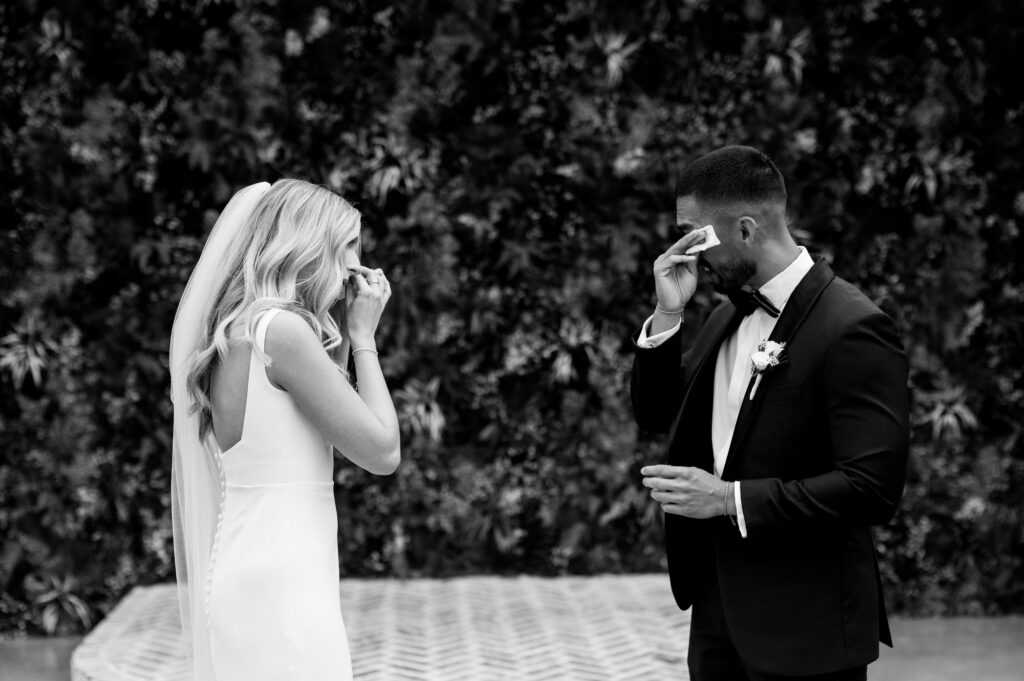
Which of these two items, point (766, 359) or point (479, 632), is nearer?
point (766, 359)

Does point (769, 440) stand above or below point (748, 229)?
below

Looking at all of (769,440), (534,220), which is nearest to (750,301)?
(769,440)

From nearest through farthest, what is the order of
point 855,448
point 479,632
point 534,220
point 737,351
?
point 855,448
point 737,351
point 479,632
point 534,220

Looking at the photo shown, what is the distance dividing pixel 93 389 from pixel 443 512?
1790 millimetres

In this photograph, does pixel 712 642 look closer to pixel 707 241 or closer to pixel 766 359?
pixel 766 359

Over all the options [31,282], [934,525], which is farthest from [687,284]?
[31,282]

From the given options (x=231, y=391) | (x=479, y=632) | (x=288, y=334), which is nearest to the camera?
(x=288, y=334)

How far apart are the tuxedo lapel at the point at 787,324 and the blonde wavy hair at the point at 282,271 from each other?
0.86 metres

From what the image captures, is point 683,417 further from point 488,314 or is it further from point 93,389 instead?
point 93,389

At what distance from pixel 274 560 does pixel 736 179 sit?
127cm

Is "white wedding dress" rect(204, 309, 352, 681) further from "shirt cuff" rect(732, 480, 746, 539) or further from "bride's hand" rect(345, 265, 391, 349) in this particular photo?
"shirt cuff" rect(732, 480, 746, 539)

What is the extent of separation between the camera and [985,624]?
525cm

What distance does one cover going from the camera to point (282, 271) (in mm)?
2359

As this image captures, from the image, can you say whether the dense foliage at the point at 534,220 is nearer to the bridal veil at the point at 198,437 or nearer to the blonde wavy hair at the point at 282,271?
the bridal veil at the point at 198,437
